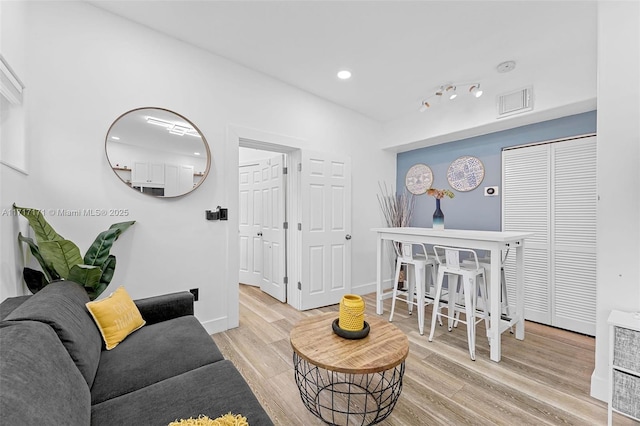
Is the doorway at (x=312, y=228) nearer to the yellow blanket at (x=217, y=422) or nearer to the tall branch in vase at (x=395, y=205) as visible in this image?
the tall branch in vase at (x=395, y=205)

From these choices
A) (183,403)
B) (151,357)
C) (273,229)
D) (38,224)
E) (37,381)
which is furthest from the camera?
(273,229)

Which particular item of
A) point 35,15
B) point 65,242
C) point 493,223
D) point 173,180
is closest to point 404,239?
point 493,223

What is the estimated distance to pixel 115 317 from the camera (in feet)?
5.34

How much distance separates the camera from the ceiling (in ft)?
6.93

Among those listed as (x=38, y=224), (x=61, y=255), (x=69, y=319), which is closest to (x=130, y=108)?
(x=38, y=224)

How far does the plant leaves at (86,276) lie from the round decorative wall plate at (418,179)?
13.0 ft

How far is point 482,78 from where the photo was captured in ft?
9.99

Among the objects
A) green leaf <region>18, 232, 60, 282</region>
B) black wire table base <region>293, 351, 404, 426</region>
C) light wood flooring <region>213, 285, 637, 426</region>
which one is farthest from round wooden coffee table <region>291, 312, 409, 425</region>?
green leaf <region>18, 232, 60, 282</region>

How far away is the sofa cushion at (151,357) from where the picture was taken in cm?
126

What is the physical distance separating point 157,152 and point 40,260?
1.14 metres

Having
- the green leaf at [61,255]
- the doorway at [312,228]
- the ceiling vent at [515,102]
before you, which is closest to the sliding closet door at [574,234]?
the ceiling vent at [515,102]

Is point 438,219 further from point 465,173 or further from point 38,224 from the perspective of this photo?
point 38,224

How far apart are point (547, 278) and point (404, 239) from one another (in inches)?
64.2

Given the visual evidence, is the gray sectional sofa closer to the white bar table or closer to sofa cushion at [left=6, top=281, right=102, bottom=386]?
sofa cushion at [left=6, top=281, right=102, bottom=386]
